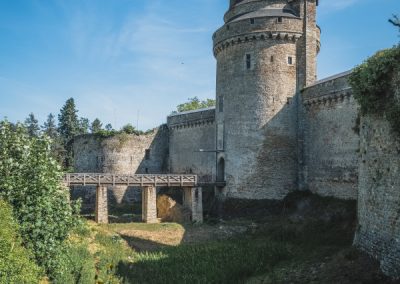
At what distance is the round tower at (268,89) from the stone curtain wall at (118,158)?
37.8ft

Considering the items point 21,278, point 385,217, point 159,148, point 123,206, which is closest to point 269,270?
point 385,217

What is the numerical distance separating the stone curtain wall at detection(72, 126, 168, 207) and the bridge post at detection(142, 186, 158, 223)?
9.06 m

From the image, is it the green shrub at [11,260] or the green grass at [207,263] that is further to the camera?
the green grass at [207,263]

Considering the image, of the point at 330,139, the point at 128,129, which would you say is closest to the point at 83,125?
the point at 128,129

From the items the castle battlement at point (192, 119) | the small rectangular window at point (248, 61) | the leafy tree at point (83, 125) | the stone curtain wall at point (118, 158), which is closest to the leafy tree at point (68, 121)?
the leafy tree at point (83, 125)

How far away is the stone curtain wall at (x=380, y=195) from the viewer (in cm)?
1307

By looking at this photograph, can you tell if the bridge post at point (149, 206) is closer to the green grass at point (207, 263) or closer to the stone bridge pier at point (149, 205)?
the stone bridge pier at point (149, 205)

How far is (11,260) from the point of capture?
1043cm

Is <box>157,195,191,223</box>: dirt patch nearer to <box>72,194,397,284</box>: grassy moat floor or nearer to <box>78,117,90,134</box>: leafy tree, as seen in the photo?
<box>72,194,397,284</box>: grassy moat floor

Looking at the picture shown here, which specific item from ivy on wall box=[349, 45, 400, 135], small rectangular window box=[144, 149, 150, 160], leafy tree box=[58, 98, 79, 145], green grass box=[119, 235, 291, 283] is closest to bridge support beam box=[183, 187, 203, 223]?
green grass box=[119, 235, 291, 283]

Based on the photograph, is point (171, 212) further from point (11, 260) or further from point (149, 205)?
point (11, 260)

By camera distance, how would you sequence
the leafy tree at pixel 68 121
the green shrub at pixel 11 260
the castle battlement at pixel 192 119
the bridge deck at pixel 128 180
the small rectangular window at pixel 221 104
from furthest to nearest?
the leafy tree at pixel 68 121, the castle battlement at pixel 192 119, the small rectangular window at pixel 221 104, the bridge deck at pixel 128 180, the green shrub at pixel 11 260

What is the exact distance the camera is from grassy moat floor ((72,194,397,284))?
1564cm

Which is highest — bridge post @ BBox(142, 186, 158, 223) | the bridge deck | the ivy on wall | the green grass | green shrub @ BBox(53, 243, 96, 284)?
the ivy on wall
